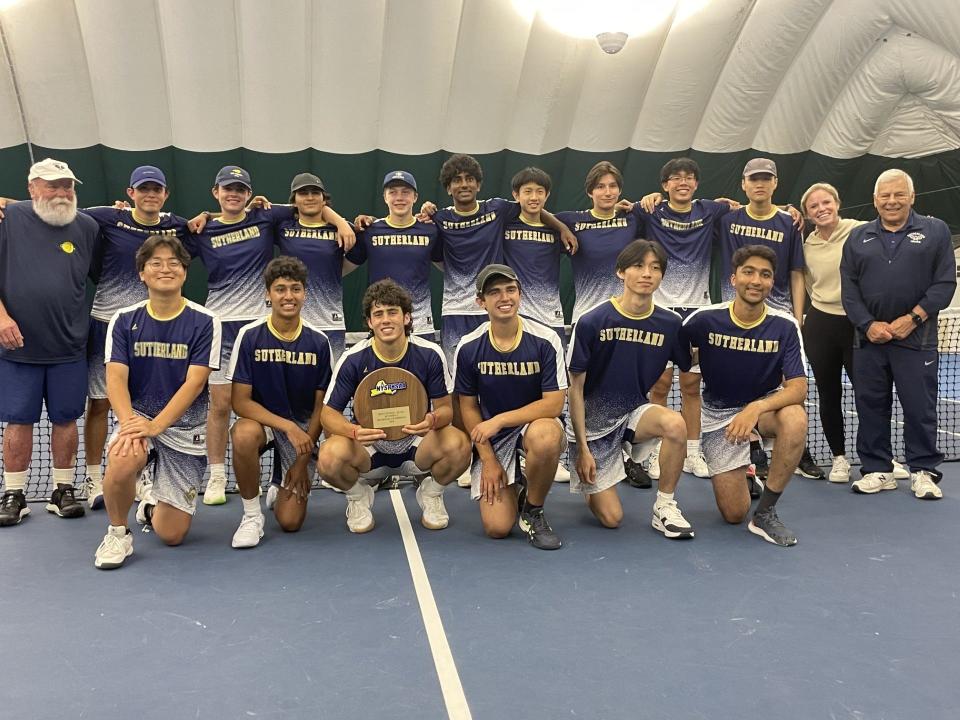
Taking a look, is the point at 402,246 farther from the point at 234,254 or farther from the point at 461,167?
the point at 234,254

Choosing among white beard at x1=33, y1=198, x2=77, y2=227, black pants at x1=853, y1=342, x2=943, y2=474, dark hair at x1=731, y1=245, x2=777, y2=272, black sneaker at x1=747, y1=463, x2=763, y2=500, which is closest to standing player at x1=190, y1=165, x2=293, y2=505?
white beard at x1=33, y1=198, x2=77, y2=227

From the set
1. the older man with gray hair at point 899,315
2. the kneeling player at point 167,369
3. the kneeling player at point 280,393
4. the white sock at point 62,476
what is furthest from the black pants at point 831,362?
the white sock at point 62,476

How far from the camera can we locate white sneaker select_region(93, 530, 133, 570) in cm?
340

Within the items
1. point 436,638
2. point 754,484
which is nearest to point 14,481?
point 436,638

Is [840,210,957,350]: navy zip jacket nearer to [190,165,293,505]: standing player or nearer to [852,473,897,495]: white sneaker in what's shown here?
[852,473,897,495]: white sneaker

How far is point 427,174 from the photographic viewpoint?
36.3ft

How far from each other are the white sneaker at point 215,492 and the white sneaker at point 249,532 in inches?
27.0

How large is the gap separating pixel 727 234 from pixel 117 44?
26.8 ft

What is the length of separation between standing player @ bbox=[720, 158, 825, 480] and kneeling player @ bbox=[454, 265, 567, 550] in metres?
1.87

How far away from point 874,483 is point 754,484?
0.75 metres

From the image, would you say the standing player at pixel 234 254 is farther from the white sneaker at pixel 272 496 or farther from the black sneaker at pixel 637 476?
the black sneaker at pixel 637 476

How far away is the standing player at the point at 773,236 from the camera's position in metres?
4.95

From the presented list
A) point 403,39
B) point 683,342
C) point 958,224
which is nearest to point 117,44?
point 403,39

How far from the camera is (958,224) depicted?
11.2m
